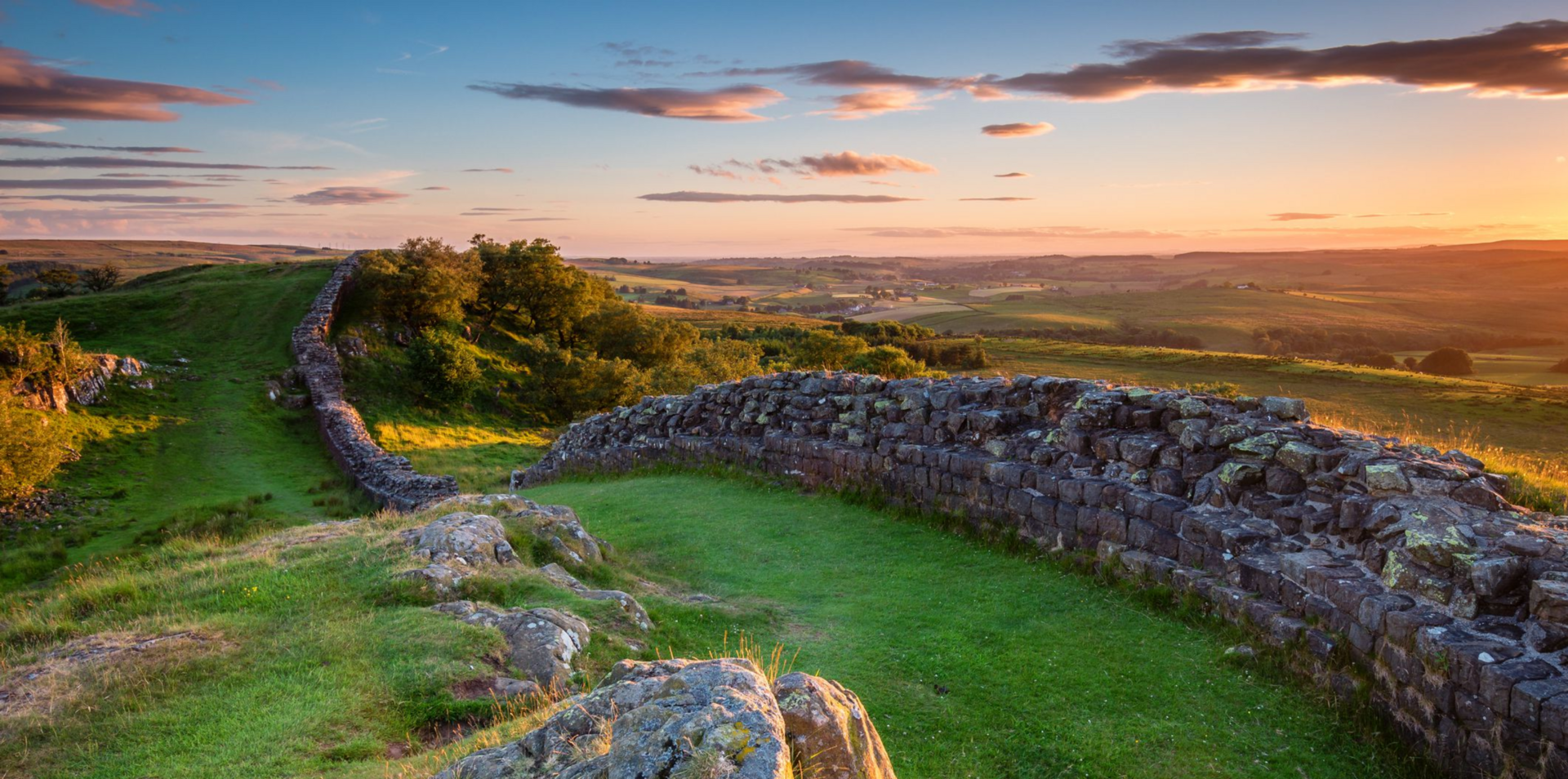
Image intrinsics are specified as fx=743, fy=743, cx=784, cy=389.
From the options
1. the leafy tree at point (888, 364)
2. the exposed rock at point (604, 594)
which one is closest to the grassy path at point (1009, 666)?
the exposed rock at point (604, 594)

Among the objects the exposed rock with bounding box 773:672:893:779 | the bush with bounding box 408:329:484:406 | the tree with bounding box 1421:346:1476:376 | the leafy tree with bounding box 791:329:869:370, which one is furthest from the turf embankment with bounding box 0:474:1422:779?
the tree with bounding box 1421:346:1476:376

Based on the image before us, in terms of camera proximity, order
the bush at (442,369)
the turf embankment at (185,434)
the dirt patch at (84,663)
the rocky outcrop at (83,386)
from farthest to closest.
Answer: the bush at (442,369)
the rocky outcrop at (83,386)
the turf embankment at (185,434)
the dirt patch at (84,663)

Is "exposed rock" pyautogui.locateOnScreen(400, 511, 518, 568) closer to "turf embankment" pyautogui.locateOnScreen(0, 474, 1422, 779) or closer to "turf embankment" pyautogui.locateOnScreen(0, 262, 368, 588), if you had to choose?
"turf embankment" pyautogui.locateOnScreen(0, 474, 1422, 779)

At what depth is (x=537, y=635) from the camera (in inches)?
255

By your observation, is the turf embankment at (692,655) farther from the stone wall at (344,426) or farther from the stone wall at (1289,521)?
the stone wall at (344,426)

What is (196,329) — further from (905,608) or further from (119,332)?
(905,608)

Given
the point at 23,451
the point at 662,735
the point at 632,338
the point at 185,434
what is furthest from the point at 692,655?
the point at 632,338

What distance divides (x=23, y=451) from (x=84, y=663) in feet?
70.2

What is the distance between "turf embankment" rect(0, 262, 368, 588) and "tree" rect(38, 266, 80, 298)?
619 inches

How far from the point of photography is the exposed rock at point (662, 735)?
293 cm

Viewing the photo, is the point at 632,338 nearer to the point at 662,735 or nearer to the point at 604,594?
the point at 604,594

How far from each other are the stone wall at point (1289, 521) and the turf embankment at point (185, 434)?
18874 millimetres

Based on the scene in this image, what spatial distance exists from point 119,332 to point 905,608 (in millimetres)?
44153

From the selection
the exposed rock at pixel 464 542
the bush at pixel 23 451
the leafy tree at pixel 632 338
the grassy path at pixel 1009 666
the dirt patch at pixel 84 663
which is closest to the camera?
the dirt patch at pixel 84 663
